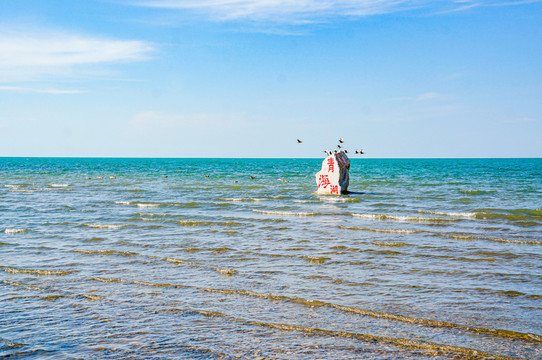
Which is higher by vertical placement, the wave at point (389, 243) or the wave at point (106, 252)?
the wave at point (389, 243)

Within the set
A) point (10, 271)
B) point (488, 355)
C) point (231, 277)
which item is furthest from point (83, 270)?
point (488, 355)

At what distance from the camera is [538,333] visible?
8.21 m

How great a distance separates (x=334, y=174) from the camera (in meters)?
36.9

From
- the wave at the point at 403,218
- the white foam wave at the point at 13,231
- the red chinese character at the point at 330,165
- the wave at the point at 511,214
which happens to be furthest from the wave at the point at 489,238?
the red chinese character at the point at 330,165

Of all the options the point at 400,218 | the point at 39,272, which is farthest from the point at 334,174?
the point at 39,272

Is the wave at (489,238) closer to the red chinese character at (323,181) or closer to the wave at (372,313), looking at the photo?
→ the wave at (372,313)

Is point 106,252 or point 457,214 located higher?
point 457,214

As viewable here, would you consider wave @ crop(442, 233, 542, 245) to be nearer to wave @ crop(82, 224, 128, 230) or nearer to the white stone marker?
wave @ crop(82, 224, 128, 230)

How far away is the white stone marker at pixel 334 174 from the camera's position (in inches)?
1412

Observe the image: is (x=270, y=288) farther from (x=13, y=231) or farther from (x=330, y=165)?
(x=330, y=165)

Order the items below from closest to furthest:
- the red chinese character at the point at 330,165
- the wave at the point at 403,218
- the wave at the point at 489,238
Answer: the wave at the point at 489,238, the wave at the point at 403,218, the red chinese character at the point at 330,165

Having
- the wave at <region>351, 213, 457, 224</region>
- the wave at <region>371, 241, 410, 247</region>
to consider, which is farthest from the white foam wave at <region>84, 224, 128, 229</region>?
Answer: the wave at <region>351, 213, 457, 224</region>

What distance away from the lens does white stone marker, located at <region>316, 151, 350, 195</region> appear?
3588cm

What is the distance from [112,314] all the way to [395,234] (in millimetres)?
12783
